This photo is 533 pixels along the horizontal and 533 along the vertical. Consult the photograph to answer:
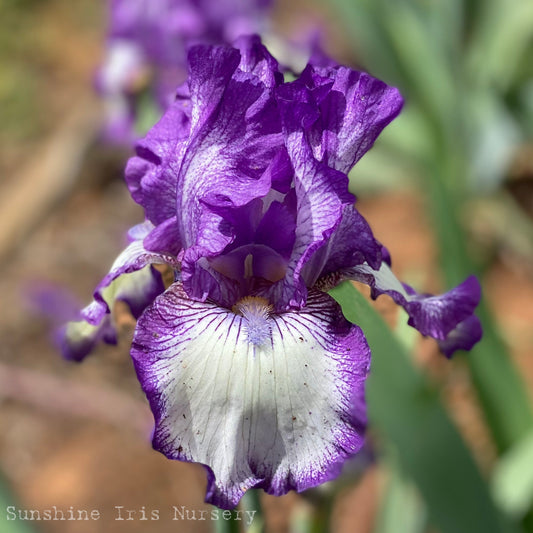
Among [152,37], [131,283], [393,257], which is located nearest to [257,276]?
[131,283]

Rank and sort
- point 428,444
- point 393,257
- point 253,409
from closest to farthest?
point 253,409, point 428,444, point 393,257

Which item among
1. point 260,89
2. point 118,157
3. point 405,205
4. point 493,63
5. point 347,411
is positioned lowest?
point 118,157

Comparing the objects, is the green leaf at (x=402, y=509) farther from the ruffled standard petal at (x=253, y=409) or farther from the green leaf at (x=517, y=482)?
the ruffled standard petal at (x=253, y=409)

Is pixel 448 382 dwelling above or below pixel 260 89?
below

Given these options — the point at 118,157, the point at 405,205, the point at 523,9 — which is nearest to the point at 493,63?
the point at 523,9

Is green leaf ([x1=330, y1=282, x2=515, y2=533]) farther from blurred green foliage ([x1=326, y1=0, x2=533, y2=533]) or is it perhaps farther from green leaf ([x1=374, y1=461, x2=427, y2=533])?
blurred green foliage ([x1=326, y1=0, x2=533, y2=533])

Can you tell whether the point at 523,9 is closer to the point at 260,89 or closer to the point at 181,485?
the point at 181,485

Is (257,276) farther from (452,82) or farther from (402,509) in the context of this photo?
(452,82)
